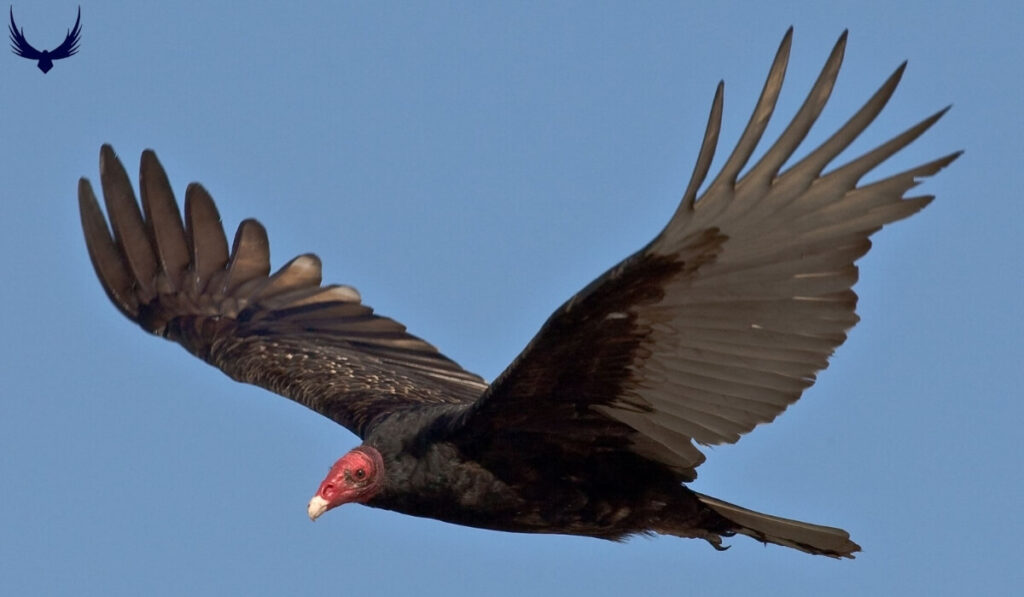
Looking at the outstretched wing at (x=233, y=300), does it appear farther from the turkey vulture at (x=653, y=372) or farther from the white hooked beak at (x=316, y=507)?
the white hooked beak at (x=316, y=507)

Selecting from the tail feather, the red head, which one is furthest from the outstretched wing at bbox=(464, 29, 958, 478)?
the tail feather

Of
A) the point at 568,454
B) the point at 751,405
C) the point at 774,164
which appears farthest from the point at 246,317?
the point at 774,164

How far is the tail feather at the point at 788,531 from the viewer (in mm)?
6508

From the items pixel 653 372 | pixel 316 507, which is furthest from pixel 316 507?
pixel 653 372

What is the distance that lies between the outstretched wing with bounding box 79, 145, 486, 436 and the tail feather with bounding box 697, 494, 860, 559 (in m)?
1.69

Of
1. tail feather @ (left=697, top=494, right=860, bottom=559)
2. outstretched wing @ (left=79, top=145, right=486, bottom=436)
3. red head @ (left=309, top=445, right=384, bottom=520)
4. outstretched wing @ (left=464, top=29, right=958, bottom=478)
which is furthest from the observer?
outstretched wing @ (left=79, top=145, right=486, bottom=436)

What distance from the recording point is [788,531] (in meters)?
6.54

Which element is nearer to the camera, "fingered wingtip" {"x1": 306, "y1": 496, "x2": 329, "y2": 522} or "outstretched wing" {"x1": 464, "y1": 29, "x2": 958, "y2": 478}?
"outstretched wing" {"x1": 464, "y1": 29, "x2": 958, "y2": 478}

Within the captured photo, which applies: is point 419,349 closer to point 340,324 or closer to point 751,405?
point 340,324

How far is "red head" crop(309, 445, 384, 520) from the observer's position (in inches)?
247

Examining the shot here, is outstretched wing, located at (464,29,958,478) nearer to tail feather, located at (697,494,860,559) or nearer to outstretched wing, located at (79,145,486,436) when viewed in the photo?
tail feather, located at (697,494,860,559)

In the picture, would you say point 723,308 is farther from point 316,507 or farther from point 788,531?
point 316,507

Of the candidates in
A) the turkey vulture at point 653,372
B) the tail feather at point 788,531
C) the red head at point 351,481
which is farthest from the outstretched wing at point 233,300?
the tail feather at point 788,531

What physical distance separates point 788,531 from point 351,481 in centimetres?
167
